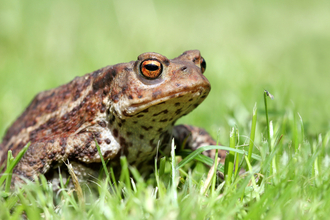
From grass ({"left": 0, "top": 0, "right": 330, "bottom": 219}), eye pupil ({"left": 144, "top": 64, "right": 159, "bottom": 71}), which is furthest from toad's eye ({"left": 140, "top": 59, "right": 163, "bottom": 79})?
grass ({"left": 0, "top": 0, "right": 330, "bottom": 219})

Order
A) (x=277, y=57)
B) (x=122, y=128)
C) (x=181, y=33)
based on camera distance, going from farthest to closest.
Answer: (x=181, y=33), (x=277, y=57), (x=122, y=128)

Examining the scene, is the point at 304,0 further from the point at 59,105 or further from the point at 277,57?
the point at 59,105

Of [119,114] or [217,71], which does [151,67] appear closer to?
[119,114]

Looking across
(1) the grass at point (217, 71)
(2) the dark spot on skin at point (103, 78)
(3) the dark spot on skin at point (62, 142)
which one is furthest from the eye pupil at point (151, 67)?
(3) the dark spot on skin at point (62, 142)

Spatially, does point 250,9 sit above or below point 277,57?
above

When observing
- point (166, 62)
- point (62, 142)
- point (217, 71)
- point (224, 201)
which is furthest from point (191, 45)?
point (224, 201)

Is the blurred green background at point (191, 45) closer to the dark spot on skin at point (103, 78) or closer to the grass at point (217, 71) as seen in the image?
the grass at point (217, 71)

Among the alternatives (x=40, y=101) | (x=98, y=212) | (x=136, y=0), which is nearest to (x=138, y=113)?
(x=98, y=212)
